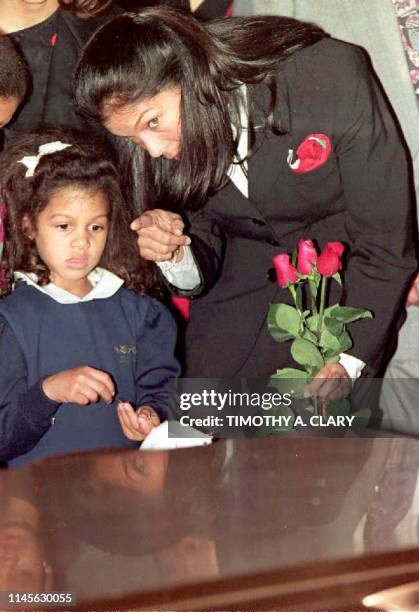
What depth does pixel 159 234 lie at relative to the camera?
62.4 inches

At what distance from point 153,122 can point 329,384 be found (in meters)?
0.55

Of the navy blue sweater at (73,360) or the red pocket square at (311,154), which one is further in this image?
the red pocket square at (311,154)

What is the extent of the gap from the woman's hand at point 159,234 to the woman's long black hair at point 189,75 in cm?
2

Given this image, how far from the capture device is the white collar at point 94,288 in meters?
1.53

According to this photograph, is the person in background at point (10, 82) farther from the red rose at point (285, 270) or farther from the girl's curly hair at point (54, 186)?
the red rose at point (285, 270)

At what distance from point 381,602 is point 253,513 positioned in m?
0.26

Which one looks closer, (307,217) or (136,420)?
(136,420)

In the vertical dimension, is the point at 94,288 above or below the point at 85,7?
below

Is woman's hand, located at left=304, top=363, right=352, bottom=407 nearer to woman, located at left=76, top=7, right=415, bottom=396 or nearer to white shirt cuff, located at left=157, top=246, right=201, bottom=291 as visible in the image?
woman, located at left=76, top=7, right=415, bottom=396

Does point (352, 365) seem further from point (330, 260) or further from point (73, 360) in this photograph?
point (73, 360)

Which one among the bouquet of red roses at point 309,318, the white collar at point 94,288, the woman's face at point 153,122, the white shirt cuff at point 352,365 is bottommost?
the white shirt cuff at point 352,365

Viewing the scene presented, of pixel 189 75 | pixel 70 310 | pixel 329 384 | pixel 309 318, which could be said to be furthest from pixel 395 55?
pixel 70 310

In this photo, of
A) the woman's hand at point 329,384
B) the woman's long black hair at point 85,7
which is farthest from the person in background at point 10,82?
the woman's hand at point 329,384

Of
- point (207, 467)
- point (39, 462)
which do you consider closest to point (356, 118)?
point (207, 467)
